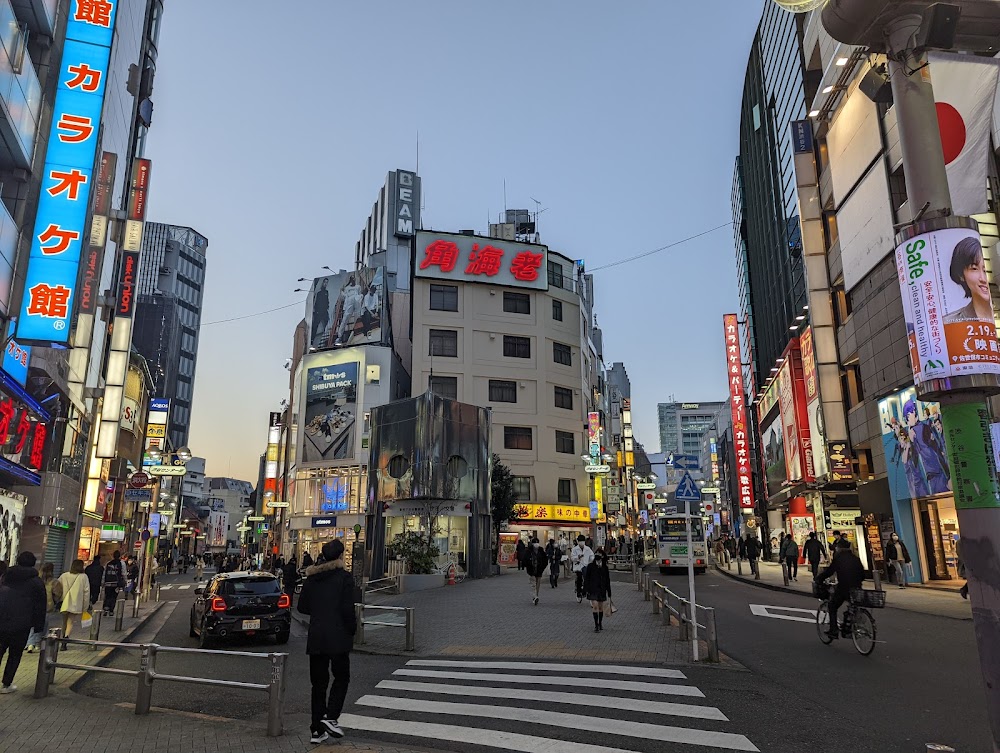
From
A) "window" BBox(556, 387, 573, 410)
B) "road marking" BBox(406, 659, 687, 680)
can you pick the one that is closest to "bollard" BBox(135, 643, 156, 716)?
"road marking" BBox(406, 659, 687, 680)

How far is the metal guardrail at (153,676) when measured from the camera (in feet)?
23.5

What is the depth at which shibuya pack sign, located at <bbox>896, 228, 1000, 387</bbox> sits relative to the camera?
6469 millimetres

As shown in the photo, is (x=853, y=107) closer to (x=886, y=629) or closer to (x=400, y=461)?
(x=886, y=629)

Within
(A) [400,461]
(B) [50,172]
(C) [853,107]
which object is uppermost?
(C) [853,107]

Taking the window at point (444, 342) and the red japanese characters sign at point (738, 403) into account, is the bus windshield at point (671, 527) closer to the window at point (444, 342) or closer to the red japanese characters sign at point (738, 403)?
the red japanese characters sign at point (738, 403)

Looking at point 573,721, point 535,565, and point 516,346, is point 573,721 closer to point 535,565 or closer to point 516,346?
point 535,565

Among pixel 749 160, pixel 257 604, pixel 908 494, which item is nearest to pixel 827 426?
pixel 908 494

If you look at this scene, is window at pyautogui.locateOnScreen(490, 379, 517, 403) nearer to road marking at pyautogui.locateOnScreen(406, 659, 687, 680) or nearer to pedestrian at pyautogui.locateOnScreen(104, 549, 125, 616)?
pedestrian at pyautogui.locateOnScreen(104, 549, 125, 616)

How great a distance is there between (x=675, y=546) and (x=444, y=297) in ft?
93.0

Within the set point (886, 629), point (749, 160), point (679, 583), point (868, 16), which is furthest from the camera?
point (749, 160)

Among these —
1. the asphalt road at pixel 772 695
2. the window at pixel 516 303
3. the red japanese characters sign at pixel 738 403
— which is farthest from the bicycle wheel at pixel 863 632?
the window at pixel 516 303

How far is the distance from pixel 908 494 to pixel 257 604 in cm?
2282

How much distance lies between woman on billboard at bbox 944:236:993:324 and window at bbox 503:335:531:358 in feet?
164

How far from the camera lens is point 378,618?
1883 centimetres
